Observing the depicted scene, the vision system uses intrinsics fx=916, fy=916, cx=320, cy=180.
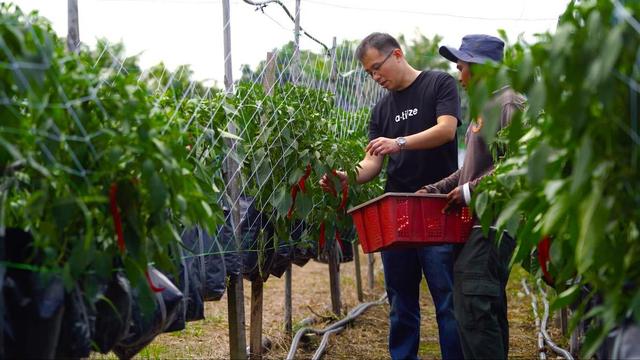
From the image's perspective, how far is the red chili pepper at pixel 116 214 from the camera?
2373 millimetres

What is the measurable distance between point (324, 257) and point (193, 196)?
3.42m

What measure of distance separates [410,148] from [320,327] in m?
2.00

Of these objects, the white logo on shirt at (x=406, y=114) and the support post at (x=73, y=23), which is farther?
the white logo on shirt at (x=406, y=114)

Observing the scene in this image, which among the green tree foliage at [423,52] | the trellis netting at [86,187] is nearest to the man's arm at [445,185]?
the trellis netting at [86,187]

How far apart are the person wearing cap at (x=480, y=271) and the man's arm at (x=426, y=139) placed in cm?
32

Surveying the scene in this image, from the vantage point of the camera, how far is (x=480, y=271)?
349cm

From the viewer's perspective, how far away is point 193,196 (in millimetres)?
2527

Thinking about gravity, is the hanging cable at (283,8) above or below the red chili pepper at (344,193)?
above

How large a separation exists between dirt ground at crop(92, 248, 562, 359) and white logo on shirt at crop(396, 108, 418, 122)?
143 cm

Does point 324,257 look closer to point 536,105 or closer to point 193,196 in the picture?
point 193,196

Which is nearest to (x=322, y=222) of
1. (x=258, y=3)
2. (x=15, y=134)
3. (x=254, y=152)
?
(x=254, y=152)

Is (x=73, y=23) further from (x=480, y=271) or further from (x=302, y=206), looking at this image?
(x=480, y=271)

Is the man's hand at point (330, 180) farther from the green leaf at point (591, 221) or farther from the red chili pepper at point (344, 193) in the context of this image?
the green leaf at point (591, 221)

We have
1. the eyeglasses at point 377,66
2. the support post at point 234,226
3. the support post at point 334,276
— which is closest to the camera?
the support post at point 234,226
